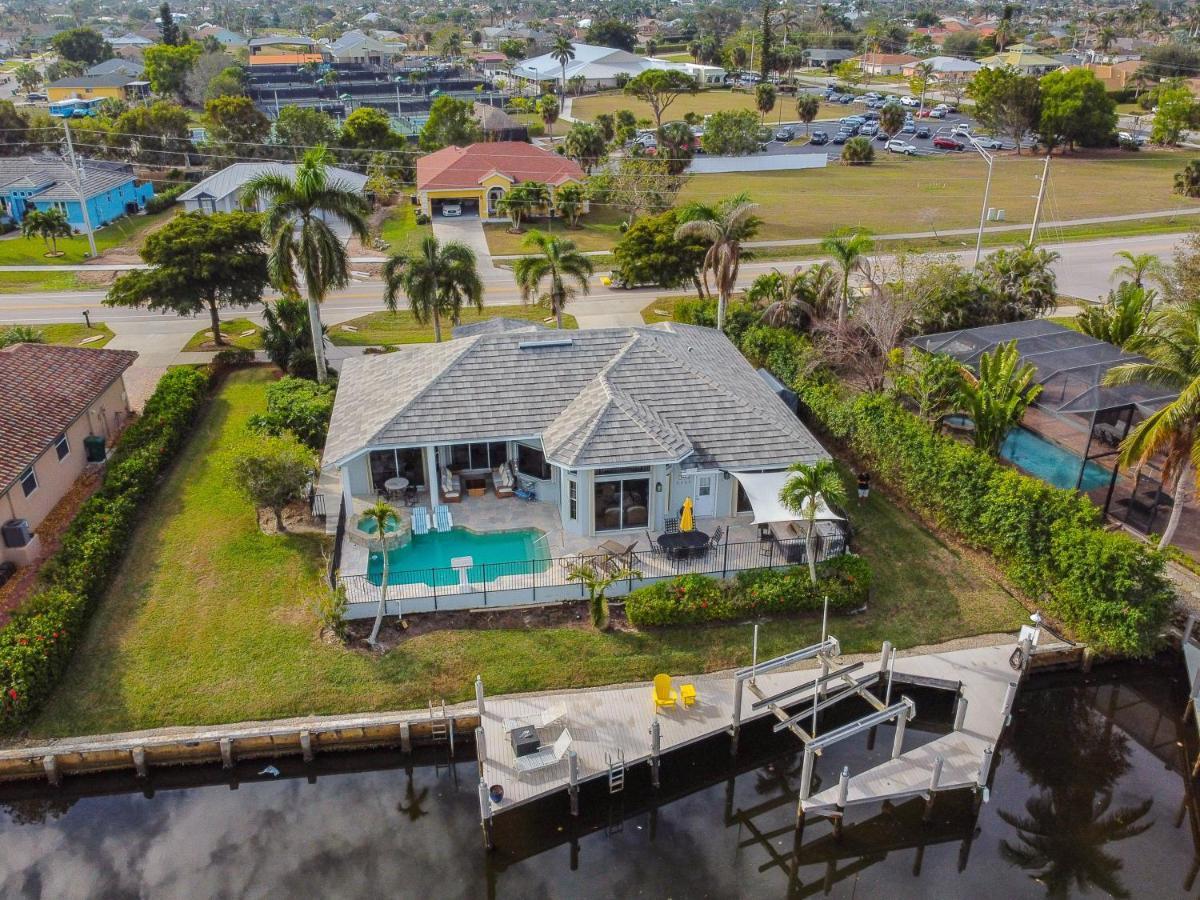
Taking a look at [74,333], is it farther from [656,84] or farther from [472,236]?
[656,84]

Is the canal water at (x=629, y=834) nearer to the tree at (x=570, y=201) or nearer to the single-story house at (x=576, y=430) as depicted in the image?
the single-story house at (x=576, y=430)

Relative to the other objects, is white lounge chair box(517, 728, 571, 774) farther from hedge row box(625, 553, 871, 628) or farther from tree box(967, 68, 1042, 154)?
tree box(967, 68, 1042, 154)

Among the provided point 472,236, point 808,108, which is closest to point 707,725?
point 472,236

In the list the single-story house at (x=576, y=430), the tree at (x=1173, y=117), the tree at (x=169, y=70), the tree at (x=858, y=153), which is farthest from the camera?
the tree at (x=169, y=70)

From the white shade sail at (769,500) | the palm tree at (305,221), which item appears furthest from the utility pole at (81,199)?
the white shade sail at (769,500)

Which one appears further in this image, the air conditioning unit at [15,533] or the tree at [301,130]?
the tree at [301,130]
